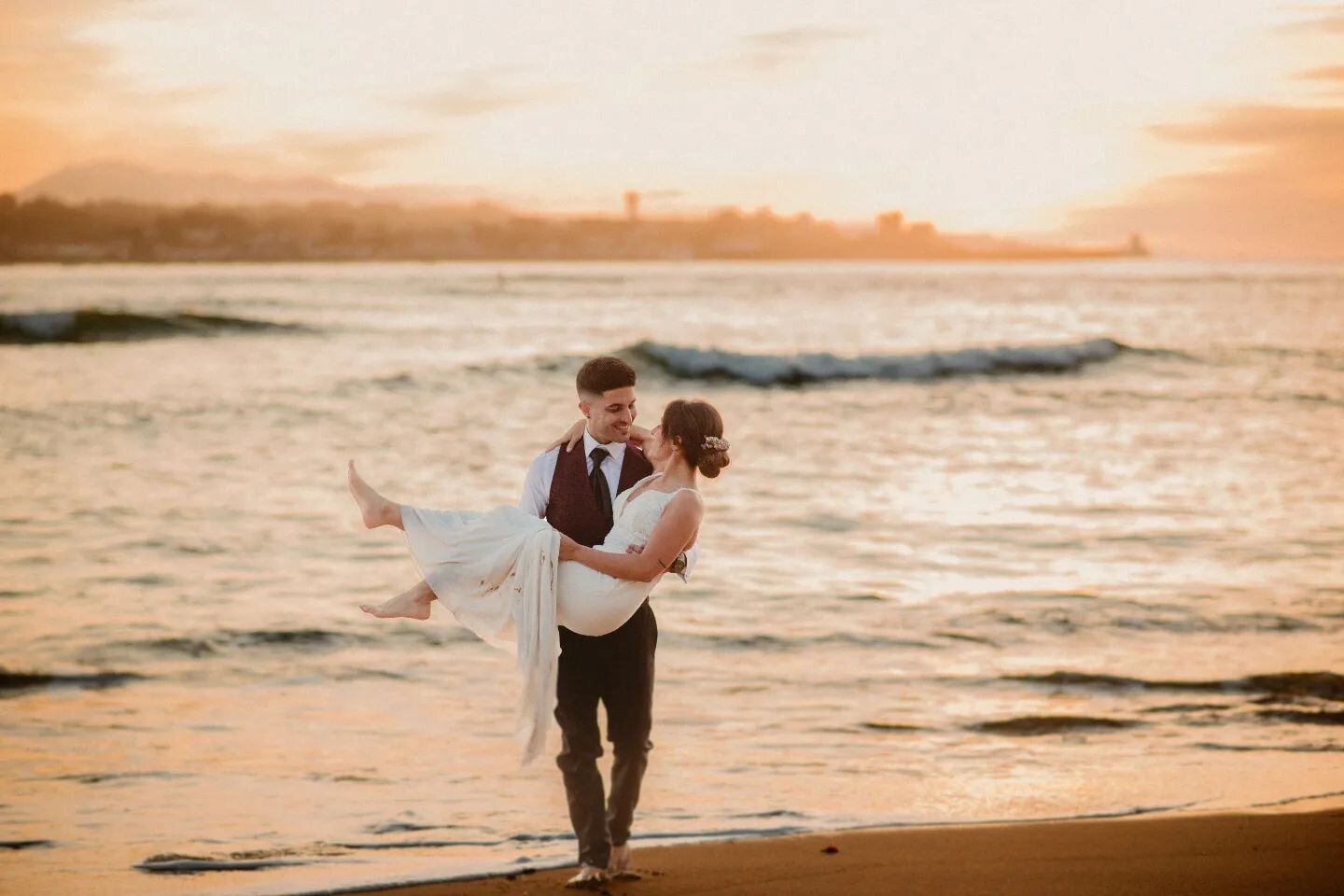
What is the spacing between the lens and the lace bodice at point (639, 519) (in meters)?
4.54

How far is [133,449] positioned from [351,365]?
12.8m

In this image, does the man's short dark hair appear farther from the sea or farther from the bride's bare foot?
the sea

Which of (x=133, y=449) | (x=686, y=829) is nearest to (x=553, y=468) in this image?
(x=686, y=829)

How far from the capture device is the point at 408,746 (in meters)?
7.15

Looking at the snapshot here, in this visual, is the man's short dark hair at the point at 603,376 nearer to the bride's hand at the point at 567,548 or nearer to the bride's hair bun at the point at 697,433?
the bride's hair bun at the point at 697,433

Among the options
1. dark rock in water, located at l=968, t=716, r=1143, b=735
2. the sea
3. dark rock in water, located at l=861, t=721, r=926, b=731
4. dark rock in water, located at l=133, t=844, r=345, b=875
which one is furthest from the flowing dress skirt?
dark rock in water, located at l=968, t=716, r=1143, b=735

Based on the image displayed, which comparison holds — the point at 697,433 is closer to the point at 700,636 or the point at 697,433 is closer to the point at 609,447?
the point at 609,447

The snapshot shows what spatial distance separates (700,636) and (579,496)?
16.1 ft

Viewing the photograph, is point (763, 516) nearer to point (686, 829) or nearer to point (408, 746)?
point (408, 746)

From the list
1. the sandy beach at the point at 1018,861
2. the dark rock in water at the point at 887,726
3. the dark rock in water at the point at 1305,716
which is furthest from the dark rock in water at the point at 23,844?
the dark rock in water at the point at 1305,716

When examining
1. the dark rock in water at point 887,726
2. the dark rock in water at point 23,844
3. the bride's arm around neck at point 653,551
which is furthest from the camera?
the dark rock in water at point 887,726

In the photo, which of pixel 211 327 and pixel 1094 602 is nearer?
pixel 1094 602

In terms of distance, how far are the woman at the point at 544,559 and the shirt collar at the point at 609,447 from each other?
0.65 ft

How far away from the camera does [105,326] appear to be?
38.2 meters
